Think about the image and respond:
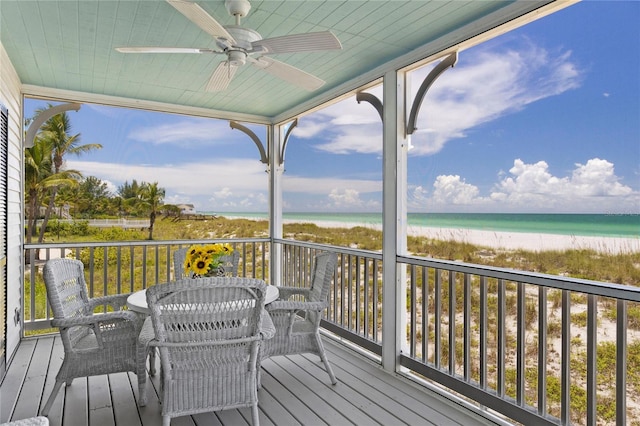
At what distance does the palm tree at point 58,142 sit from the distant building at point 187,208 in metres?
1.40

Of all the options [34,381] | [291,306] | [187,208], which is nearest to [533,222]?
[291,306]

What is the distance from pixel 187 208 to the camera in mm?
5828

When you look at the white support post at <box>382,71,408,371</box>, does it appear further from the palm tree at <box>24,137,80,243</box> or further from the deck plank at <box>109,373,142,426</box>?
the palm tree at <box>24,137,80,243</box>

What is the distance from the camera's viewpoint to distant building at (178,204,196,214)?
577cm

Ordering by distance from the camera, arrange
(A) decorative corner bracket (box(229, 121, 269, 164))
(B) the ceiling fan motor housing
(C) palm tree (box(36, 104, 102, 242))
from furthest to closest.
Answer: (A) decorative corner bracket (box(229, 121, 269, 164))
(C) palm tree (box(36, 104, 102, 242))
(B) the ceiling fan motor housing

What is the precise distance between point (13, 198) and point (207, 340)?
282 centimetres

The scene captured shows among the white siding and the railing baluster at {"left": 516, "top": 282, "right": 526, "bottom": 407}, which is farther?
the white siding

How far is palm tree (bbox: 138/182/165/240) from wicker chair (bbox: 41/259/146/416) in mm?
2783

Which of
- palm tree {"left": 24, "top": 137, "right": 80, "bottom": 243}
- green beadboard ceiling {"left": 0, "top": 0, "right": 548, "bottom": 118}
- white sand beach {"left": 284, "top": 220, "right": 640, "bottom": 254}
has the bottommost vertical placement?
white sand beach {"left": 284, "top": 220, "right": 640, "bottom": 254}

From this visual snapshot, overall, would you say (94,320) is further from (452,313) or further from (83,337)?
(452,313)

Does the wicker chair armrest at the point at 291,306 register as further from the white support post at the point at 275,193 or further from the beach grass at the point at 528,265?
the white support post at the point at 275,193

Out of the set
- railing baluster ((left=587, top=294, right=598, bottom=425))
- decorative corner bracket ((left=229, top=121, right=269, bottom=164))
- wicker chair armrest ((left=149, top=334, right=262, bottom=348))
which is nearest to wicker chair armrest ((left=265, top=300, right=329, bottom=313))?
wicker chair armrest ((left=149, top=334, right=262, bottom=348))

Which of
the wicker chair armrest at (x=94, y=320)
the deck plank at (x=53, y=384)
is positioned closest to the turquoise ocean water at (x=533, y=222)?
the wicker chair armrest at (x=94, y=320)

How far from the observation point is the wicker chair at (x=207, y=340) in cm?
201
